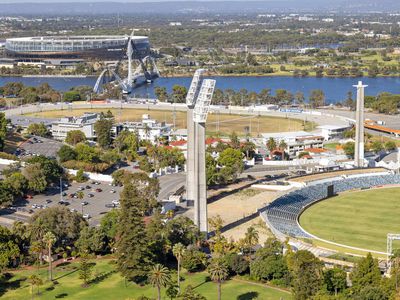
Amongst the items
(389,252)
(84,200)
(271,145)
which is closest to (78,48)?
(271,145)

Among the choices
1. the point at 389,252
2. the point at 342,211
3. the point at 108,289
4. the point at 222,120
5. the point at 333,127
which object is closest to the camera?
the point at 108,289

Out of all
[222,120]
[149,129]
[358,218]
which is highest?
[149,129]

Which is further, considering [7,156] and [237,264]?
[7,156]

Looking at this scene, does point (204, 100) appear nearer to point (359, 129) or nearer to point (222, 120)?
point (359, 129)

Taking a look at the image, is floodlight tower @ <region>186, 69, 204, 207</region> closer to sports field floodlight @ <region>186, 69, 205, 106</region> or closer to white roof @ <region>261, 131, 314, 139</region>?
sports field floodlight @ <region>186, 69, 205, 106</region>

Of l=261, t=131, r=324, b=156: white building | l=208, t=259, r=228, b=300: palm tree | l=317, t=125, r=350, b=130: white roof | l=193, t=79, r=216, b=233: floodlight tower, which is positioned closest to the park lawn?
l=317, t=125, r=350, b=130: white roof

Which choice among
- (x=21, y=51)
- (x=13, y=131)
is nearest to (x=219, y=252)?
(x=13, y=131)

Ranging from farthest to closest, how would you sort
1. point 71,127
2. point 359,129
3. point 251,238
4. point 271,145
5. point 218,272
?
point 71,127 → point 271,145 → point 359,129 → point 251,238 → point 218,272
